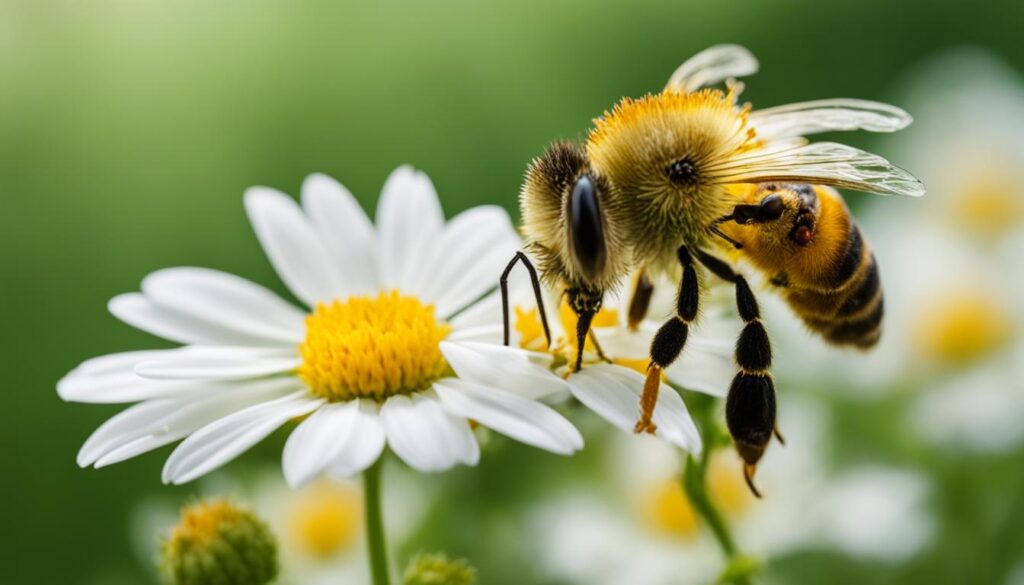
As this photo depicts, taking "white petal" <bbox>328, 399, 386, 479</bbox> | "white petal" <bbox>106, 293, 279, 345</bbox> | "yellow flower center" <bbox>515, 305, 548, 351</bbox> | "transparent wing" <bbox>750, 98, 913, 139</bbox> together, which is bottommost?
"white petal" <bbox>328, 399, 386, 479</bbox>

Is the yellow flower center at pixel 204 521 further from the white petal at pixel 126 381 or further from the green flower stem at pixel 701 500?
the green flower stem at pixel 701 500

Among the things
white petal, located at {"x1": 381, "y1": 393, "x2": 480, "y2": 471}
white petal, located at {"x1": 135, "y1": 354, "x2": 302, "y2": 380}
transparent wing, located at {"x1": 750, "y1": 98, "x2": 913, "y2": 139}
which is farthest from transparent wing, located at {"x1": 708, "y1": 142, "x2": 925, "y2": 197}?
white petal, located at {"x1": 135, "y1": 354, "x2": 302, "y2": 380}

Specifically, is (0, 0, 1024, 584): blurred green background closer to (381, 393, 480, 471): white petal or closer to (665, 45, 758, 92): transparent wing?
(665, 45, 758, 92): transparent wing

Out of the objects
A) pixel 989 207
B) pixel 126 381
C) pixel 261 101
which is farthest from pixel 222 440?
pixel 261 101

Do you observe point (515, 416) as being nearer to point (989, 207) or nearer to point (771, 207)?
point (771, 207)

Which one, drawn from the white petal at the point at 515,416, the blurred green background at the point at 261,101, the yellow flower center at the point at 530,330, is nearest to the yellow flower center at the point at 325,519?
the blurred green background at the point at 261,101

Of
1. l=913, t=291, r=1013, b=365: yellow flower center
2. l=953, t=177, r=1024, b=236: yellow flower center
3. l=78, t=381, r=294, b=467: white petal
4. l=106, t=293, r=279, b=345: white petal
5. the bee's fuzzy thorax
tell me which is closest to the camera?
l=78, t=381, r=294, b=467: white petal
